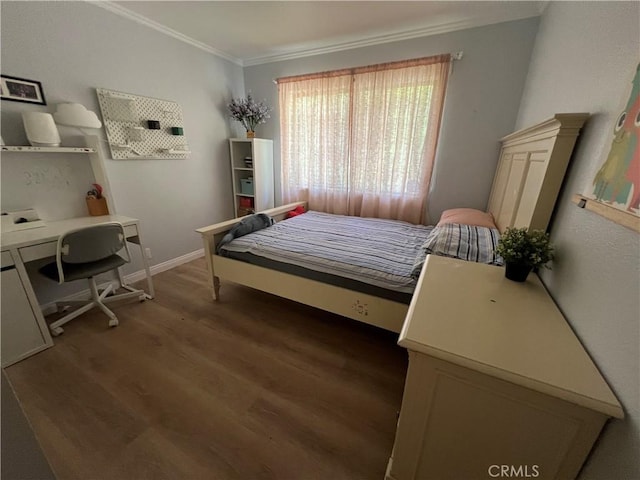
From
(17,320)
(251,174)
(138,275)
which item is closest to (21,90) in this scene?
(17,320)

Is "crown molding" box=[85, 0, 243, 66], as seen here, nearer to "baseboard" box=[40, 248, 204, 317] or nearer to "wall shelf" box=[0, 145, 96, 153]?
"wall shelf" box=[0, 145, 96, 153]

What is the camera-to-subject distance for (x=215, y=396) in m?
1.44

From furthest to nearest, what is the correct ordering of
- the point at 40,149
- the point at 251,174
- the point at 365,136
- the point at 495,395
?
the point at 251,174
the point at 365,136
the point at 40,149
the point at 495,395

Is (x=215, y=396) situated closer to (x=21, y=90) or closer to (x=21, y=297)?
(x=21, y=297)

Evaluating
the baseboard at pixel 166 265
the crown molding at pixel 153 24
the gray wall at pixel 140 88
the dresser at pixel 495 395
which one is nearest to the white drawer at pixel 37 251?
the gray wall at pixel 140 88

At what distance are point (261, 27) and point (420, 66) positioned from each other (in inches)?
65.1

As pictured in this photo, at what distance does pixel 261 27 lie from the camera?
8.16 feet

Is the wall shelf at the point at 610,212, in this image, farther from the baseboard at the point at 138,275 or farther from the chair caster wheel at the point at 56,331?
the baseboard at the point at 138,275

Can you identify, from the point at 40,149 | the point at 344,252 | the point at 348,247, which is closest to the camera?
the point at 40,149

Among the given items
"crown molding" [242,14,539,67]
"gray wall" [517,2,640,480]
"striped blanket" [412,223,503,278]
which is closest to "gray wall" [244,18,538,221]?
"crown molding" [242,14,539,67]

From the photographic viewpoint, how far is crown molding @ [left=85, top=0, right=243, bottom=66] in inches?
82.4

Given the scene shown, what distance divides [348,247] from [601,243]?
1.37m

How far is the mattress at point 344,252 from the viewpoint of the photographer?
1.63 meters

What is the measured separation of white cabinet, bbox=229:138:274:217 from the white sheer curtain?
0.25 m
